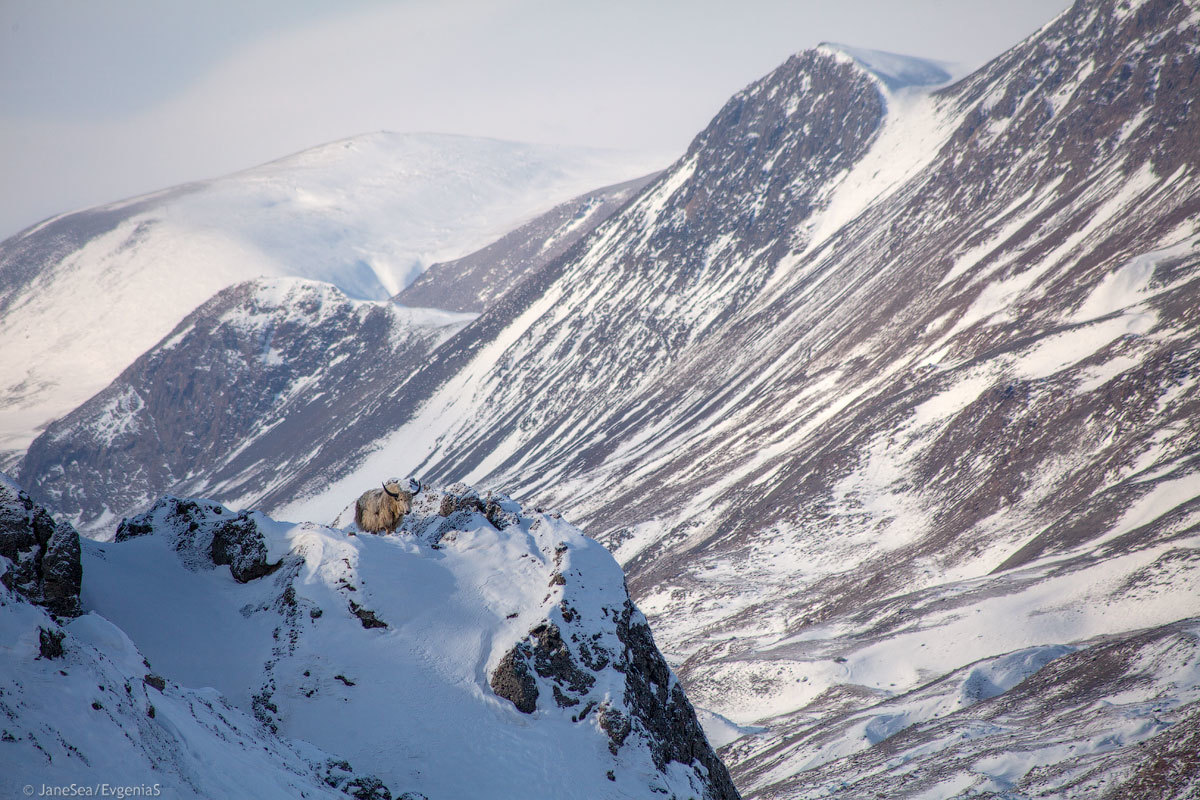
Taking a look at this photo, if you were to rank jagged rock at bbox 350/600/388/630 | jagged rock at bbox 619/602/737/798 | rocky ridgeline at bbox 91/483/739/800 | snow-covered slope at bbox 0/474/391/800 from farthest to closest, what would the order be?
jagged rock at bbox 350/600/388/630, jagged rock at bbox 619/602/737/798, rocky ridgeline at bbox 91/483/739/800, snow-covered slope at bbox 0/474/391/800

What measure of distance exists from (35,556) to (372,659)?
32.2 feet

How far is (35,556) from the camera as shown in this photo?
2136cm

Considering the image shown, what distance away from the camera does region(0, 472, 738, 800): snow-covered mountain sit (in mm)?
18906

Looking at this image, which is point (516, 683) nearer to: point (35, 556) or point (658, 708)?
point (658, 708)

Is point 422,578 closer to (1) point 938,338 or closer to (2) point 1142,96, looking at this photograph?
(1) point 938,338

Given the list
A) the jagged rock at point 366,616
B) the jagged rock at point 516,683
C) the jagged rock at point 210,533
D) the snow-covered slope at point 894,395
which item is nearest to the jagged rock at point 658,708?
the jagged rock at point 516,683

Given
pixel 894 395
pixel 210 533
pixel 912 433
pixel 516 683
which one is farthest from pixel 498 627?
pixel 894 395

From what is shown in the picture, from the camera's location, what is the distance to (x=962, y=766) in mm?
32875

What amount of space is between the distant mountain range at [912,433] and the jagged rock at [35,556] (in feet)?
97.1

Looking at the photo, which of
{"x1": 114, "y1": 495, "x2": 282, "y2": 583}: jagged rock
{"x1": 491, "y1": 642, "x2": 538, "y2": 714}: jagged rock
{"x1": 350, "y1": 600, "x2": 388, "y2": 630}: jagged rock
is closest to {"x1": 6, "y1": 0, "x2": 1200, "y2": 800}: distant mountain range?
{"x1": 491, "y1": 642, "x2": 538, "y2": 714}: jagged rock

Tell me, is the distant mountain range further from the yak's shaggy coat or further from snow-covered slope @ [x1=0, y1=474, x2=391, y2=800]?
snow-covered slope @ [x1=0, y1=474, x2=391, y2=800]

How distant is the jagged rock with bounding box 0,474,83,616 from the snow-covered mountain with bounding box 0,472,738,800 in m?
0.19

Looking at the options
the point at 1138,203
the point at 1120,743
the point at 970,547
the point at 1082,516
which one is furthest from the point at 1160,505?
the point at 1138,203

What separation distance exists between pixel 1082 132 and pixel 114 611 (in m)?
142
